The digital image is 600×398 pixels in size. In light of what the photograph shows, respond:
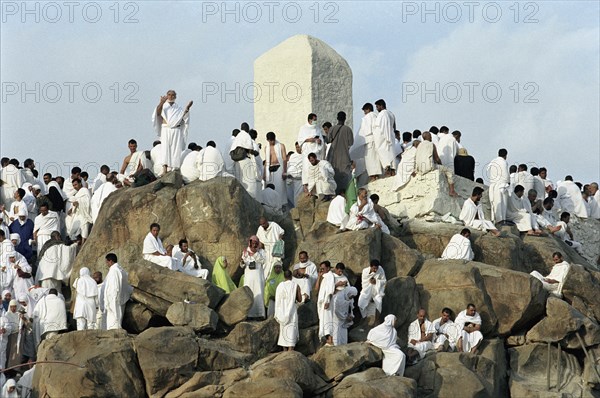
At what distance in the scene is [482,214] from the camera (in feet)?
113

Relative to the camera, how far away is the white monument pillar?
3819 cm

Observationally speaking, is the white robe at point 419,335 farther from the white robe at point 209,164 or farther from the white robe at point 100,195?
the white robe at point 100,195

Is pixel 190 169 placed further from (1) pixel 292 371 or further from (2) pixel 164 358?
(1) pixel 292 371

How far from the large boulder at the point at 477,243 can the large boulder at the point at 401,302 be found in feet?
7.87

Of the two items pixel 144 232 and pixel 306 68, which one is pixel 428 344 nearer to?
pixel 144 232

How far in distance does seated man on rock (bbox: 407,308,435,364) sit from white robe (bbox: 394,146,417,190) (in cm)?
471

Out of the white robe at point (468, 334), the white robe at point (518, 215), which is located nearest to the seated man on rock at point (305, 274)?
the white robe at point (468, 334)

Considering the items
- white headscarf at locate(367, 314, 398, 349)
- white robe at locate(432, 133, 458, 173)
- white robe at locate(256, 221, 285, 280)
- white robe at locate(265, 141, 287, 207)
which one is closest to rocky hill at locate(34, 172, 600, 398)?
white headscarf at locate(367, 314, 398, 349)

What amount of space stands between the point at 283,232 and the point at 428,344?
13.3ft

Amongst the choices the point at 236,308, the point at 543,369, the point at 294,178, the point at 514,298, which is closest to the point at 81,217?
the point at 294,178

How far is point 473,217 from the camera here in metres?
34.2

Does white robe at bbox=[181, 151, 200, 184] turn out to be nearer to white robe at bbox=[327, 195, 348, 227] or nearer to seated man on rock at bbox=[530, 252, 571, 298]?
white robe at bbox=[327, 195, 348, 227]

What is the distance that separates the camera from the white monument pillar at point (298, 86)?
3819cm

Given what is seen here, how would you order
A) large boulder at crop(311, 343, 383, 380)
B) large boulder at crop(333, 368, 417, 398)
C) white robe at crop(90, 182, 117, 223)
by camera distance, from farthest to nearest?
white robe at crop(90, 182, 117, 223) < large boulder at crop(311, 343, 383, 380) < large boulder at crop(333, 368, 417, 398)
